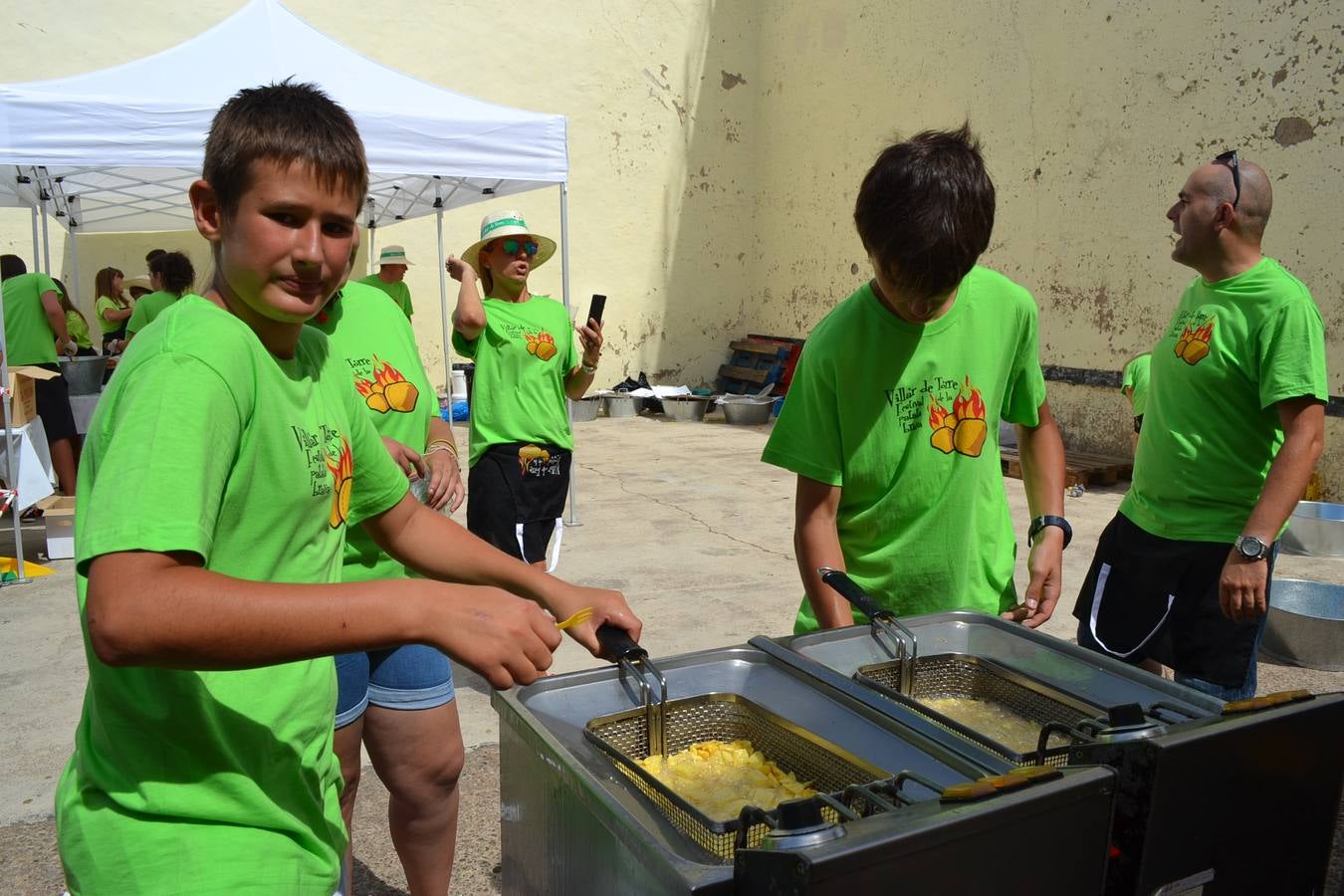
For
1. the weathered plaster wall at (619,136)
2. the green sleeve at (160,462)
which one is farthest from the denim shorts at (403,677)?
the weathered plaster wall at (619,136)

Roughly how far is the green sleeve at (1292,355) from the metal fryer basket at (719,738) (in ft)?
5.74

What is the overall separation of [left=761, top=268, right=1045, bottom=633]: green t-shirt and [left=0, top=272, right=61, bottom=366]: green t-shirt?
6.69m

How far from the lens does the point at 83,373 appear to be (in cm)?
777

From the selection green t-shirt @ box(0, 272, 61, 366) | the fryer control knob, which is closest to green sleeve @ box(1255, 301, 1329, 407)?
the fryer control knob

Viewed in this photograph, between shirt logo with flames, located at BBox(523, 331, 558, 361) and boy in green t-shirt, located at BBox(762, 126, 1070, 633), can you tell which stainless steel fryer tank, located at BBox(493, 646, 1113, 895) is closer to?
boy in green t-shirt, located at BBox(762, 126, 1070, 633)

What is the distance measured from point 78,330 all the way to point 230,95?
14.3ft

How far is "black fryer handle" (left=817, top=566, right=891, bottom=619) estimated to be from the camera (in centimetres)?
161

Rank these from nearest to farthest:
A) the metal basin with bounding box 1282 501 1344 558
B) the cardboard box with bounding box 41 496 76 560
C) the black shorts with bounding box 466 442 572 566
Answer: the black shorts with bounding box 466 442 572 566 → the metal basin with bounding box 1282 501 1344 558 → the cardboard box with bounding box 41 496 76 560

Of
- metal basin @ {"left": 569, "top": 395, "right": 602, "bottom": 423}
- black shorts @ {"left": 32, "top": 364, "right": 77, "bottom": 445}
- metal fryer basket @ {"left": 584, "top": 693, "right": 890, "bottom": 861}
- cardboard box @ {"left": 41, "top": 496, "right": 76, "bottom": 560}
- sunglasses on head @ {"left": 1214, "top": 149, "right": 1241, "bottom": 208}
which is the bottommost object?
cardboard box @ {"left": 41, "top": 496, "right": 76, "bottom": 560}

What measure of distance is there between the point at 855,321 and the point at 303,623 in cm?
125

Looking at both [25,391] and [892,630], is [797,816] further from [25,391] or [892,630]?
[25,391]

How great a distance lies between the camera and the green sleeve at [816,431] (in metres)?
1.92

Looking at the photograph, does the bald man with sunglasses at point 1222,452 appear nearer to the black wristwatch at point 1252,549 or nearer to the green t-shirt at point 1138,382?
the black wristwatch at point 1252,549

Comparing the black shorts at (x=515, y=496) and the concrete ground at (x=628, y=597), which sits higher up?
the black shorts at (x=515, y=496)
